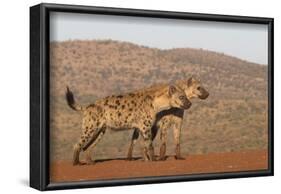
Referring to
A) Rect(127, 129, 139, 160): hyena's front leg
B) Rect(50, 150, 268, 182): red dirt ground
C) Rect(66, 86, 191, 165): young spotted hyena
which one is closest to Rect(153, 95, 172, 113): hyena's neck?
Rect(66, 86, 191, 165): young spotted hyena

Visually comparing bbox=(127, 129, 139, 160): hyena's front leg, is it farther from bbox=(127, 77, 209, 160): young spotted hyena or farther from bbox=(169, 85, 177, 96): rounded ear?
bbox=(169, 85, 177, 96): rounded ear

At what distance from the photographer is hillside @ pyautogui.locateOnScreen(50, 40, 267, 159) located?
5121 millimetres

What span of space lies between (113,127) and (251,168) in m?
1.20

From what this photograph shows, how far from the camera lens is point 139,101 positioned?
17.6 feet

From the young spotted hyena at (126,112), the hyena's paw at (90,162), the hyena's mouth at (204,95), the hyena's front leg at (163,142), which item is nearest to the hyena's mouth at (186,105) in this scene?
the young spotted hyena at (126,112)

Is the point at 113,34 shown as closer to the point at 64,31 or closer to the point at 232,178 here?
the point at 64,31

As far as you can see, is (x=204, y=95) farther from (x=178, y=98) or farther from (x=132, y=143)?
(x=132, y=143)

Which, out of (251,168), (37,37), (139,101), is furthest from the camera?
(251,168)

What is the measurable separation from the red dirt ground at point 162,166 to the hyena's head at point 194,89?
44 cm

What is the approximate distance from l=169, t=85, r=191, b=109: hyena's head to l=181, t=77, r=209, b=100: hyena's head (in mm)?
34

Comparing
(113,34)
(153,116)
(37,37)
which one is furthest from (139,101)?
(37,37)

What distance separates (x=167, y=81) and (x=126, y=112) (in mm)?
375

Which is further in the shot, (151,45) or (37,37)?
(151,45)

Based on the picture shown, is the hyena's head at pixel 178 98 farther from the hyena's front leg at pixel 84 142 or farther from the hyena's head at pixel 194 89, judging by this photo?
the hyena's front leg at pixel 84 142
